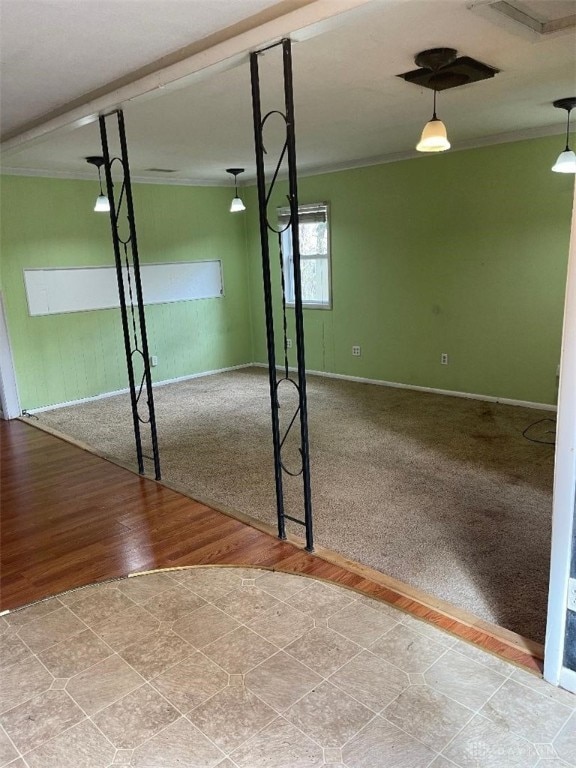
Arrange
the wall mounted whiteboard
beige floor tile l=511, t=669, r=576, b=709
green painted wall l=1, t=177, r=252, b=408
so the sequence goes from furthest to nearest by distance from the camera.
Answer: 1. the wall mounted whiteboard
2. green painted wall l=1, t=177, r=252, b=408
3. beige floor tile l=511, t=669, r=576, b=709

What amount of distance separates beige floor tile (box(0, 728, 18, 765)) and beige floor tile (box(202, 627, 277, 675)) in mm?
689

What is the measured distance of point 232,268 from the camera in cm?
738

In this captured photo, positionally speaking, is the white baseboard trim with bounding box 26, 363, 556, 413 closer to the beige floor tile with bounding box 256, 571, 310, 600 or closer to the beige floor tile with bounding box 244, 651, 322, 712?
the beige floor tile with bounding box 256, 571, 310, 600

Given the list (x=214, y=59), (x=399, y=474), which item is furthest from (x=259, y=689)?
(x=214, y=59)

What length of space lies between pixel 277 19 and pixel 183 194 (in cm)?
484

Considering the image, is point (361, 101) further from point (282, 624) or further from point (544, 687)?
point (544, 687)

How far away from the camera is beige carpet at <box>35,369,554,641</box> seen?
2.65 meters

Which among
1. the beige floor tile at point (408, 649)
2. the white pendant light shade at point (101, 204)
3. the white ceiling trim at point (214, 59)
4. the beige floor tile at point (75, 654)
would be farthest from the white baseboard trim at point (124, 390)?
the beige floor tile at point (408, 649)

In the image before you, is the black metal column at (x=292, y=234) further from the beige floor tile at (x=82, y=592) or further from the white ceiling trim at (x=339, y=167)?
the white ceiling trim at (x=339, y=167)

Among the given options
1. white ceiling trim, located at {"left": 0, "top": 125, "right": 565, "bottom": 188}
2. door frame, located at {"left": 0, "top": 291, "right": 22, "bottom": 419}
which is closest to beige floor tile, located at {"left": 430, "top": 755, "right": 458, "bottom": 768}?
white ceiling trim, located at {"left": 0, "top": 125, "right": 565, "bottom": 188}

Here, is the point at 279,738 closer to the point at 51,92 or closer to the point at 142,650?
the point at 142,650

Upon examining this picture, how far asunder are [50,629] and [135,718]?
0.69 metres

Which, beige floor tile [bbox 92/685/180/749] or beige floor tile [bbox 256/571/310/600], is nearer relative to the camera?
beige floor tile [bbox 92/685/180/749]

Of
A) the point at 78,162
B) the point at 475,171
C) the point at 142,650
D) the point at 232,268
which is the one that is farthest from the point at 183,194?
the point at 142,650
